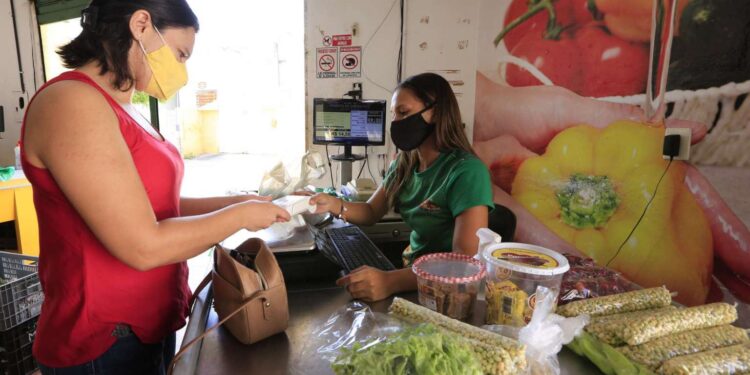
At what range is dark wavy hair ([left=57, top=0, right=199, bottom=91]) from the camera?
2.91 ft

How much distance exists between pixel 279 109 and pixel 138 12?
5.48 m

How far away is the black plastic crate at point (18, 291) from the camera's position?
6.53 ft

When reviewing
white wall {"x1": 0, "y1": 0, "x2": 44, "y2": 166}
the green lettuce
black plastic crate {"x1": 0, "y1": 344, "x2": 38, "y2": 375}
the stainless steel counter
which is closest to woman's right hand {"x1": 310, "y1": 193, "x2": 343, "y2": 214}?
the stainless steel counter

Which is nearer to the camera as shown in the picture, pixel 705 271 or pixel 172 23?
pixel 172 23

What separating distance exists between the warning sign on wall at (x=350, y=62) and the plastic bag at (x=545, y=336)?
2799 mm

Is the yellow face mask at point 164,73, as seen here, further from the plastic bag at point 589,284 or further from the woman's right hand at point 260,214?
the plastic bag at point 589,284

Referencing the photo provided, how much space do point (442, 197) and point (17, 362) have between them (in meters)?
2.37

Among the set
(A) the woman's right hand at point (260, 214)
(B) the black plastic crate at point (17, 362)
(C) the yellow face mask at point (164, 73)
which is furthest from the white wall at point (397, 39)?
(B) the black plastic crate at point (17, 362)

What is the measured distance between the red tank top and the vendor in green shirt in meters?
0.50

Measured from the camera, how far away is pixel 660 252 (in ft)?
6.25

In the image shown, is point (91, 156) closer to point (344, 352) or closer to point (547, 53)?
point (344, 352)

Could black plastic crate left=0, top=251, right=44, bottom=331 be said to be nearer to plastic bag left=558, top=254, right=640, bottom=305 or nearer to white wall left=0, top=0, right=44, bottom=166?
white wall left=0, top=0, right=44, bottom=166

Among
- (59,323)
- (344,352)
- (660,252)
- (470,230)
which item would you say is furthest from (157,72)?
(660,252)

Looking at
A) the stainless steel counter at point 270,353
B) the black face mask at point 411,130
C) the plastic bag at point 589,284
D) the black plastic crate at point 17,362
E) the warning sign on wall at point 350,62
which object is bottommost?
the black plastic crate at point 17,362
